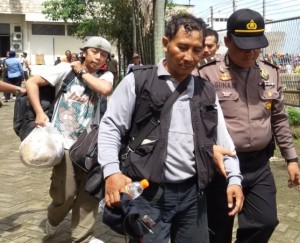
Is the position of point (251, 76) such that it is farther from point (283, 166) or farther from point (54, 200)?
point (283, 166)

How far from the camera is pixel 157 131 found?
2.36 m

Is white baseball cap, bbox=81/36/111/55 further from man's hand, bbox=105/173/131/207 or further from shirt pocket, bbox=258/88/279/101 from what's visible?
man's hand, bbox=105/173/131/207

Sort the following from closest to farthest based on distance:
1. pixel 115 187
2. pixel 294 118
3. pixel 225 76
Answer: pixel 115 187 < pixel 225 76 < pixel 294 118

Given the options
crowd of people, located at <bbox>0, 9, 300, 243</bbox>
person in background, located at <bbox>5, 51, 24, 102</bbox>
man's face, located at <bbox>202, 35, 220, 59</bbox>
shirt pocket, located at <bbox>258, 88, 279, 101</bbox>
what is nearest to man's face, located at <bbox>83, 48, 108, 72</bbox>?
man's face, located at <bbox>202, 35, 220, 59</bbox>

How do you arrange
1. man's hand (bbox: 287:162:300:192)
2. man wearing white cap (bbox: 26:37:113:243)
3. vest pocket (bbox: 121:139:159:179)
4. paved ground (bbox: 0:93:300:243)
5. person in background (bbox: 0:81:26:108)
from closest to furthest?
vest pocket (bbox: 121:139:159:179)
man's hand (bbox: 287:162:300:192)
man wearing white cap (bbox: 26:37:113:243)
person in background (bbox: 0:81:26:108)
paved ground (bbox: 0:93:300:243)

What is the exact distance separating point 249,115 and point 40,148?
5.29ft

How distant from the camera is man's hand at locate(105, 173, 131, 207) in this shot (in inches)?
86.3

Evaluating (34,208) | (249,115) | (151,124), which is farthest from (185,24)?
(34,208)

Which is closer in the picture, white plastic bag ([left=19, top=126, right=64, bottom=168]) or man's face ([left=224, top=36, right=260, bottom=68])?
man's face ([left=224, top=36, right=260, bottom=68])

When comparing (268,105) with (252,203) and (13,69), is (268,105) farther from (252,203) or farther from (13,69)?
(13,69)

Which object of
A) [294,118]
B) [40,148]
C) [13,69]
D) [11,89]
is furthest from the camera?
[13,69]

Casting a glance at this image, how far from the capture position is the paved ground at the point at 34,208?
4.33m

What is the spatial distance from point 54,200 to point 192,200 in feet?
5.78

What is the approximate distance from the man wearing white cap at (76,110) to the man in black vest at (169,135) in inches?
47.3
